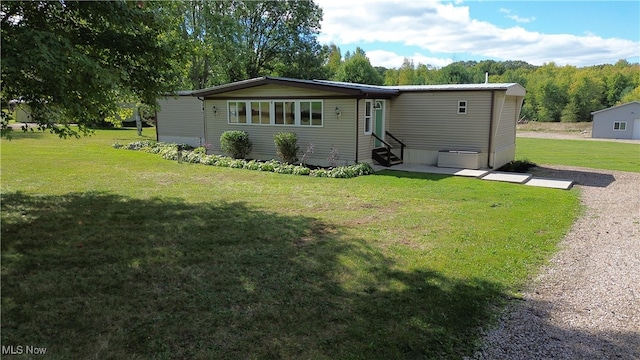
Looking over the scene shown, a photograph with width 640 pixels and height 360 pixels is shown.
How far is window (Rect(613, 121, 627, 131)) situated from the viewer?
4000cm

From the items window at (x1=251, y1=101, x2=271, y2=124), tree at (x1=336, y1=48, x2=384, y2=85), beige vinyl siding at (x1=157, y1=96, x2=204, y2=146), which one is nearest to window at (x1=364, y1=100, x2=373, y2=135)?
window at (x1=251, y1=101, x2=271, y2=124)

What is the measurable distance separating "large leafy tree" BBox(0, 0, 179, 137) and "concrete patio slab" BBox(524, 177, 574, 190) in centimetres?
1024

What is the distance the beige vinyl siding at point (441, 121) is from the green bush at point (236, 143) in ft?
18.6

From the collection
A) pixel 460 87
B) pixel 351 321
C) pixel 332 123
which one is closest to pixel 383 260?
pixel 351 321

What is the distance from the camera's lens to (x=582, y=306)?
450 centimetres

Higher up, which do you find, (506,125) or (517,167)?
(506,125)

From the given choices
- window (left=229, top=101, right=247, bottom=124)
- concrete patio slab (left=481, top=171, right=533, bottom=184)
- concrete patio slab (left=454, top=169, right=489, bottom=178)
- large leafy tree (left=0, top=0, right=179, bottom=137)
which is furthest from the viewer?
window (left=229, top=101, right=247, bottom=124)

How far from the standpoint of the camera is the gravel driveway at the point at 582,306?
12.0 ft

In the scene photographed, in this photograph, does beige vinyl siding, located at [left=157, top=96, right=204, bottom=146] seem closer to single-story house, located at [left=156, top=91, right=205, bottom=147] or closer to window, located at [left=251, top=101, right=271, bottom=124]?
single-story house, located at [left=156, top=91, right=205, bottom=147]

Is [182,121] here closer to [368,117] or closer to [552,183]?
[368,117]

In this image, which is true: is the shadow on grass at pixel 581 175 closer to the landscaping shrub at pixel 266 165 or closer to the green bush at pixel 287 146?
the landscaping shrub at pixel 266 165

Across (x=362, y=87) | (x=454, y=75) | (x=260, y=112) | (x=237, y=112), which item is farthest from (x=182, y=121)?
(x=454, y=75)

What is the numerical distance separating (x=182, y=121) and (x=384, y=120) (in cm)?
1116

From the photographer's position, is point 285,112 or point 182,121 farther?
point 182,121
